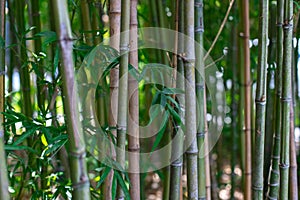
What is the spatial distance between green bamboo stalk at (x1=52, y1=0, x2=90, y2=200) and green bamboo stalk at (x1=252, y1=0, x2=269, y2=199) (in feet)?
1.55

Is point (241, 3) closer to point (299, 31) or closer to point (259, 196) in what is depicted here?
point (299, 31)

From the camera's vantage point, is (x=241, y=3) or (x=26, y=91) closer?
(x=241, y=3)

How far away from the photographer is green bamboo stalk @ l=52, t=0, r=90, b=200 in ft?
1.83

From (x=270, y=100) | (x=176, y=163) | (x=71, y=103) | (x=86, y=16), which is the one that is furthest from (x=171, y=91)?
(x=270, y=100)

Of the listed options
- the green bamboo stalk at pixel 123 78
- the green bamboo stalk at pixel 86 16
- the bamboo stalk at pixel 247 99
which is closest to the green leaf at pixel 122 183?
the green bamboo stalk at pixel 123 78

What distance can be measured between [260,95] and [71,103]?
1.64 ft

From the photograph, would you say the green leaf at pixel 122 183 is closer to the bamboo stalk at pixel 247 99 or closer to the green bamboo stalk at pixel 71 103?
the green bamboo stalk at pixel 71 103

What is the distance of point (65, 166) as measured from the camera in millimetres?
1339

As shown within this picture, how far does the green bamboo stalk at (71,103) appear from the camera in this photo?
1.83ft

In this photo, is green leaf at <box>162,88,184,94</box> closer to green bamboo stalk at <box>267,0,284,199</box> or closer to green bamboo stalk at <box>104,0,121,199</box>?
green bamboo stalk at <box>104,0,121,199</box>

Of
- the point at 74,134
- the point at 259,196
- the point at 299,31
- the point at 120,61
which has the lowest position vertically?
the point at 259,196

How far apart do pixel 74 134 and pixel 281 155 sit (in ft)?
1.96

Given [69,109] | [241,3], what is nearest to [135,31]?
[69,109]

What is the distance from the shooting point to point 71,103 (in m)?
0.59
